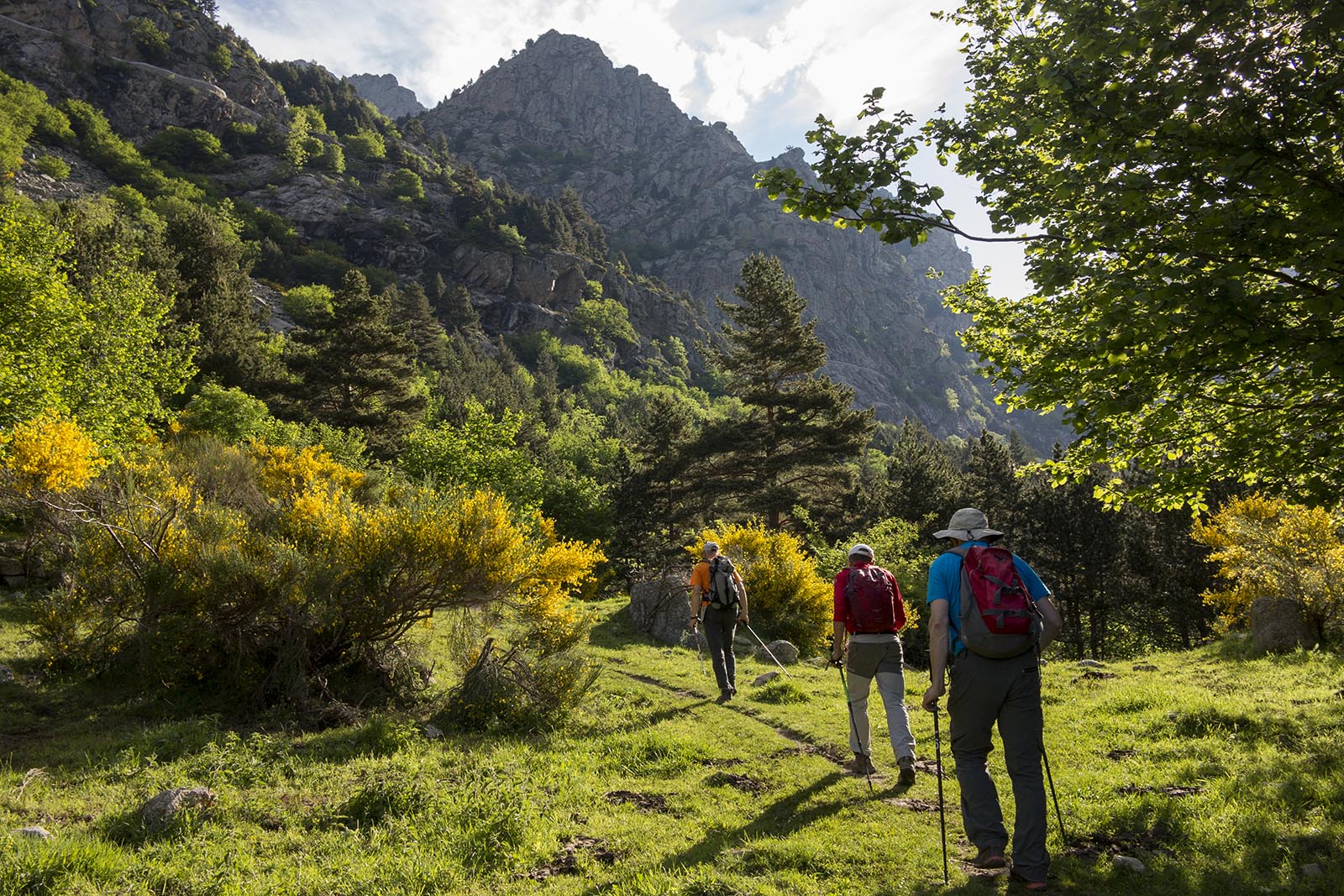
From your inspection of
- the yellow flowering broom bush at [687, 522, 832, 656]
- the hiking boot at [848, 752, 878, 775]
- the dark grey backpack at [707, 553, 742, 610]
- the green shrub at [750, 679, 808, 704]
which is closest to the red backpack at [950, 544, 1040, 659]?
the hiking boot at [848, 752, 878, 775]

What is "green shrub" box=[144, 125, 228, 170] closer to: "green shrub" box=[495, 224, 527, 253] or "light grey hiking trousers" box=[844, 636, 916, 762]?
"green shrub" box=[495, 224, 527, 253]

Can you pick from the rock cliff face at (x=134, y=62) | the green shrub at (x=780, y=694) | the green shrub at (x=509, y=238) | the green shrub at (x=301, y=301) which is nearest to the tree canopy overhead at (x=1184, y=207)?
the green shrub at (x=780, y=694)

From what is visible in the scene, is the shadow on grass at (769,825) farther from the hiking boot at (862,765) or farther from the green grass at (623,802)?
the hiking boot at (862,765)

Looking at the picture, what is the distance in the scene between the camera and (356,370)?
102 feet

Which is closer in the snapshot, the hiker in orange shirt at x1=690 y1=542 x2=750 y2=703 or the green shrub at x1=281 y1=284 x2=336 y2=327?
the hiker in orange shirt at x1=690 y1=542 x2=750 y2=703

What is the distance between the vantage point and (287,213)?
9156cm

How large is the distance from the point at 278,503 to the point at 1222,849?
14.4 m

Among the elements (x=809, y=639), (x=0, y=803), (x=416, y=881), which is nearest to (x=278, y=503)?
(x=0, y=803)

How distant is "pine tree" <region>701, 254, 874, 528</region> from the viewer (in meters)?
26.9

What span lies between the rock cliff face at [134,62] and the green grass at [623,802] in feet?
371

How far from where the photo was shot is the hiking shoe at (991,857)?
417cm

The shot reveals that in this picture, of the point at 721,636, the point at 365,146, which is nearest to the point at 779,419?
the point at 721,636

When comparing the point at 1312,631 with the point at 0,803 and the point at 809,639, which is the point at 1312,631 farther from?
the point at 0,803

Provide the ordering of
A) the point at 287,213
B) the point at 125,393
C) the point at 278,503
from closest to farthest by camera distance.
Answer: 1. the point at 278,503
2. the point at 125,393
3. the point at 287,213
